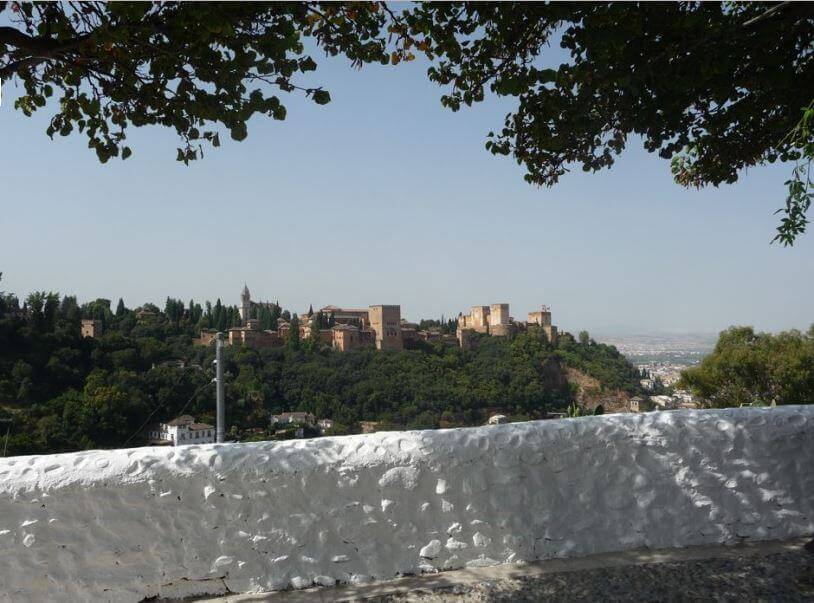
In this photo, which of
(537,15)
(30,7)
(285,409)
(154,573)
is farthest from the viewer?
(285,409)

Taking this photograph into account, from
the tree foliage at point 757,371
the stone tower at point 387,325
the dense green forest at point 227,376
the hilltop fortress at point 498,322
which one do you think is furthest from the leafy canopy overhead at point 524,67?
the hilltop fortress at point 498,322

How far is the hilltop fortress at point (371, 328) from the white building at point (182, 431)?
14.8 meters

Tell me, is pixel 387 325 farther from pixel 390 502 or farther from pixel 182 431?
pixel 390 502

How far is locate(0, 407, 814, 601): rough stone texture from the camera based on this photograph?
10.3 feet

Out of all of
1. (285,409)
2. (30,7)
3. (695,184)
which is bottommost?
(285,409)

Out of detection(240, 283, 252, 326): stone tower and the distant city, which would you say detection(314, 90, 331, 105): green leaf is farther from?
detection(240, 283, 252, 326): stone tower

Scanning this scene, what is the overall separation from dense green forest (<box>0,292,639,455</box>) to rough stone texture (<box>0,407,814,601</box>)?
5.57 m

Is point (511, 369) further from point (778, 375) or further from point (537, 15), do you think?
point (537, 15)

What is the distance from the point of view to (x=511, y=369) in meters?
30.1

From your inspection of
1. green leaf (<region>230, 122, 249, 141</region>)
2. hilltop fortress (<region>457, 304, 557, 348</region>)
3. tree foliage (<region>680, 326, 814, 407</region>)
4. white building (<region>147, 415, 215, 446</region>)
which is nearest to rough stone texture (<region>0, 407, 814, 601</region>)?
green leaf (<region>230, 122, 249, 141</region>)

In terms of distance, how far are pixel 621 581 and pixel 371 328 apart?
39.4m

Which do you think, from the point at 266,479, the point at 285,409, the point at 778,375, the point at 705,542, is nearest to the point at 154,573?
the point at 266,479

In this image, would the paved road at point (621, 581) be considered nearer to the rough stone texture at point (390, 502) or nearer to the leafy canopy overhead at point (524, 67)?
the rough stone texture at point (390, 502)

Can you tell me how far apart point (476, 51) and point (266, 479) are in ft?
11.3
